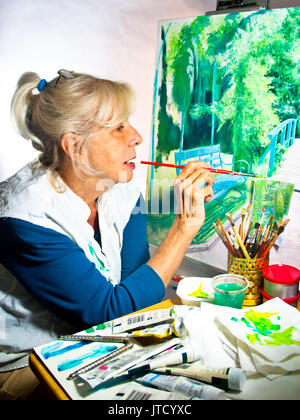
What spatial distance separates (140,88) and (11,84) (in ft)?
1.34

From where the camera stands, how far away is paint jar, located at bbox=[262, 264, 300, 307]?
904 millimetres

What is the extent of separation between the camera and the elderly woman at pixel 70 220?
3.11ft

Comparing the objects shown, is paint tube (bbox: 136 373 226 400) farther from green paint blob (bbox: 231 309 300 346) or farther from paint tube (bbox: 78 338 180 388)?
green paint blob (bbox: 231 309 300 346)

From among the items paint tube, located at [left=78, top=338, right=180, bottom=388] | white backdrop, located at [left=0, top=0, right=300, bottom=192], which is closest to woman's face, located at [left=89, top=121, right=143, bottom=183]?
white backdrop, located at [left=0, top=0, right=300, bottom=192]

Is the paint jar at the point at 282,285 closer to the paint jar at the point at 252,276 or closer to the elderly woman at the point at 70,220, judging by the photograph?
the paint jar at the point at 252,276

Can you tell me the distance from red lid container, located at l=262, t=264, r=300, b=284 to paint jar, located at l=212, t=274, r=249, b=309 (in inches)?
2.3

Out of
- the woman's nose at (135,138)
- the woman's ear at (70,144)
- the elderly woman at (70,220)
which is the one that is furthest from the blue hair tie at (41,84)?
the woman's nose at (135,138)

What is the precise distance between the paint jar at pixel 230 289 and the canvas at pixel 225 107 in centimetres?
26

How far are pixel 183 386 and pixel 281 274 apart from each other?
418 mm

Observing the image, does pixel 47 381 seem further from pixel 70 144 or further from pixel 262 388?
pixel 70 144

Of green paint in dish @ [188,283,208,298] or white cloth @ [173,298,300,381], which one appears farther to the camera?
Result: green paint in dish @ [188,283,208,298]

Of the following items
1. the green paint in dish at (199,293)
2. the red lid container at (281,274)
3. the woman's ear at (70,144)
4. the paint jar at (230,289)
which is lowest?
the green paint in dish at (199,293)

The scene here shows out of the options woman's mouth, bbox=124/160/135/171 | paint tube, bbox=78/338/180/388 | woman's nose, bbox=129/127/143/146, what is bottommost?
paint tube, bbox=78/338/180/388
